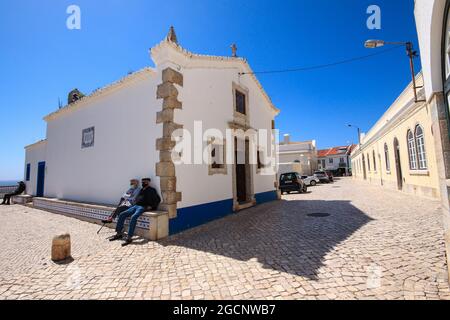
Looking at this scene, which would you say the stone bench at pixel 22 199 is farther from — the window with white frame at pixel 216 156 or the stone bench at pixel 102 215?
the window with white frame at pixel 216 156

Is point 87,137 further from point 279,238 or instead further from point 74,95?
point 279,238

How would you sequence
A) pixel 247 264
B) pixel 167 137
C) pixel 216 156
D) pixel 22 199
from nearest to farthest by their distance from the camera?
pixel 247 264 → pixel 167 137 → pixel 216 156 → pixel 22 199

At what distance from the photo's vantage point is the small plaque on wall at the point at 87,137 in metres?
8.67

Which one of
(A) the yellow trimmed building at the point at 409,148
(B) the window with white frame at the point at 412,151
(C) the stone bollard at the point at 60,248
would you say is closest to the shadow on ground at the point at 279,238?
(C) the stone bollard at the point at 60,248

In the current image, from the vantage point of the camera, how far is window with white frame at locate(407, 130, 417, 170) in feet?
35.5

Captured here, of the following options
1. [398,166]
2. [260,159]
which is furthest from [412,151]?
[260,159]

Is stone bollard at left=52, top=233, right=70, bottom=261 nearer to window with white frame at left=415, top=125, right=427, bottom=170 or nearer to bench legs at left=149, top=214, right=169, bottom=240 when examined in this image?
bench legs at left=149, top=214, right=169, bottom=240

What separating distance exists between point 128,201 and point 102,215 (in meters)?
1.69

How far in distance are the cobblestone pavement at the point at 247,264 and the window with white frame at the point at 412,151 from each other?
19.9 feet

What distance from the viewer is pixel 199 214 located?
6.94 metres

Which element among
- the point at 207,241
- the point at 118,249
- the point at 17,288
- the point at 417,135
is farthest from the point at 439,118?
the point at 417,135

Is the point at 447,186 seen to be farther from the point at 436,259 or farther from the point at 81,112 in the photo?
the point at 81,112

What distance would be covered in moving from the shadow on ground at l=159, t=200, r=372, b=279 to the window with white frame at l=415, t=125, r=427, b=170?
5.11 metres
